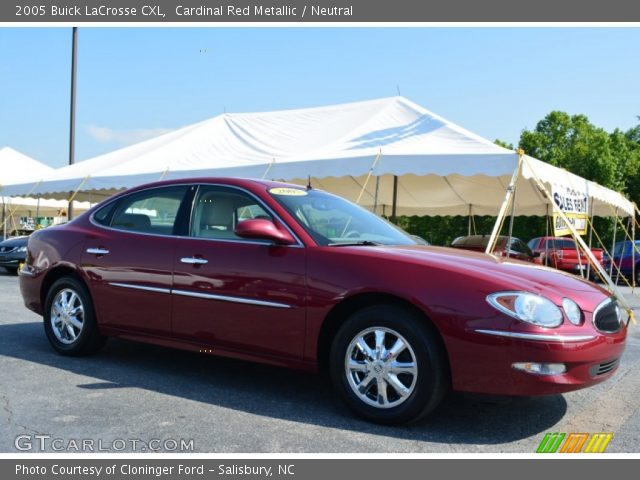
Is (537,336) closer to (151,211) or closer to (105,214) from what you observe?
(151,211)

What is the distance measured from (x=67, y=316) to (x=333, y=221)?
7.99 feet

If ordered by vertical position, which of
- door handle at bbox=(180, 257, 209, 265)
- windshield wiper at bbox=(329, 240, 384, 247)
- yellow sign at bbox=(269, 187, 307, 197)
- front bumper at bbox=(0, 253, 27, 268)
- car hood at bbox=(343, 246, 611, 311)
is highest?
yellow sign at bbox=(269, 187, 307, 197)

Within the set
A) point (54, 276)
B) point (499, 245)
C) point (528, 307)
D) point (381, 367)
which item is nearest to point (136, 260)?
point (54, 276)

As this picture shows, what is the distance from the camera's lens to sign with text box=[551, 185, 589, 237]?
10.5 m

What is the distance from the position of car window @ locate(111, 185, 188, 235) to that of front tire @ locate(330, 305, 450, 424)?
1736 millimetres

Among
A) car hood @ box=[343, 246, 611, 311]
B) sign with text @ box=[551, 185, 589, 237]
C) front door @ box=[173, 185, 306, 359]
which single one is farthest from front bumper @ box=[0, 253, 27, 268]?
car hood @ box=[343, 246, 611, 311]

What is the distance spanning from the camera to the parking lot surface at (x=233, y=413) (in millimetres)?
3391

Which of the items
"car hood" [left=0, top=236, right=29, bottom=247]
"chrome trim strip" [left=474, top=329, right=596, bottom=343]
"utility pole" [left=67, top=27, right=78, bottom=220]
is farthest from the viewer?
"utility pole" [left=67, top=27, right=78, bottom=220]

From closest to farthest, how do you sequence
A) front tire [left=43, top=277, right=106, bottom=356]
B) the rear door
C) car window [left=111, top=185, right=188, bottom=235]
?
the rear door, car window [left=111, top=185, right=188, bottom=235], front tire [left=43, top=277, right=106, bottom=356]

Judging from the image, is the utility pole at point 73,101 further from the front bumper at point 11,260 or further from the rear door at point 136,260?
the rear door at point 136,260

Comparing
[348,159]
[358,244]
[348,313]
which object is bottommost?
[348,313]

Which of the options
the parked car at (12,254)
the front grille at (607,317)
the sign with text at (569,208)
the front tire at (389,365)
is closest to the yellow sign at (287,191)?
the front tire at (389,365)

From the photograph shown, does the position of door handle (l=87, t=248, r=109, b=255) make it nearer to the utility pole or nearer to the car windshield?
the car windshield

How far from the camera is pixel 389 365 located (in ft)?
12.1
